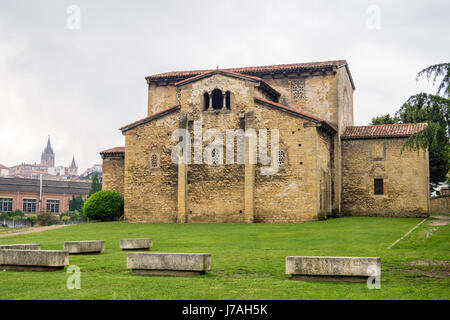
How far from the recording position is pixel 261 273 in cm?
1196

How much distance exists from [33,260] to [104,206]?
77.4 ft

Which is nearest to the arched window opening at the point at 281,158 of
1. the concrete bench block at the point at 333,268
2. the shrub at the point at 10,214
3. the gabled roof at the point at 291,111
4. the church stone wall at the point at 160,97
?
the gabled roof at the point at 291,111

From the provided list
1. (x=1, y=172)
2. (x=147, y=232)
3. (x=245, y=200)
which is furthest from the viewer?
(x=1, y=172)

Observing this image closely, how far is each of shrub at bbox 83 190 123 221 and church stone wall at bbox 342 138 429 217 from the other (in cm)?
1591

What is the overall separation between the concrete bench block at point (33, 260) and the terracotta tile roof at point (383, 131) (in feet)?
89.5

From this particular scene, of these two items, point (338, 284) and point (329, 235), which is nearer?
point (338, 284)

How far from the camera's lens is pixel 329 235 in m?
21.4

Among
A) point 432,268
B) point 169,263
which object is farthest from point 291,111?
point 169,263

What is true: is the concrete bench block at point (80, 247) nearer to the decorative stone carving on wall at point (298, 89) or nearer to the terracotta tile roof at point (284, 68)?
the terracotta tile roof at point (284, 68)

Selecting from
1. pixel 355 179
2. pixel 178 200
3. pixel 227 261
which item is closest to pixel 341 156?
pixel 355 179

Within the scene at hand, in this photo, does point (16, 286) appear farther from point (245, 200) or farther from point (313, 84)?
point (313, 84)

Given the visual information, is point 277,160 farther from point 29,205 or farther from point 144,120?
point 29,205

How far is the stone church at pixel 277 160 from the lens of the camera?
100 ft

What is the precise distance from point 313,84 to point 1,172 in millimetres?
167130
